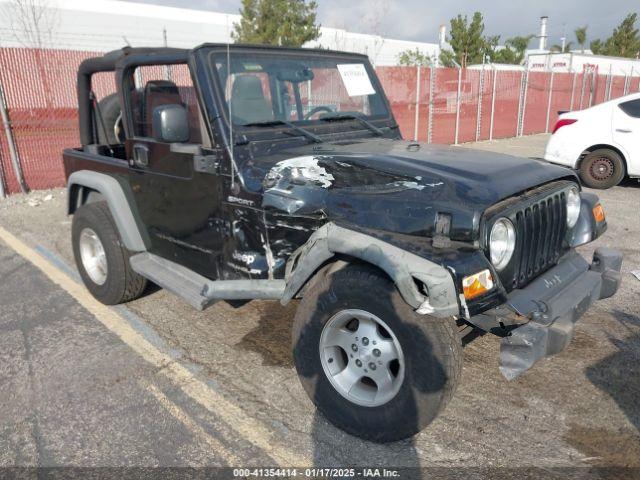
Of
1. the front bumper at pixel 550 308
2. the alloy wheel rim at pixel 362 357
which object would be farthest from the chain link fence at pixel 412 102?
the front bumper at pixel 550 308

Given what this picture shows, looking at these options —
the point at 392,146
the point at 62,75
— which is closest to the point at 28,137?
the point at 62,75

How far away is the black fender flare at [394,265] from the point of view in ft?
7.15

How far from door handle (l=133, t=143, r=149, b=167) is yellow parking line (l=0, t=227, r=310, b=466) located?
1.25 meters

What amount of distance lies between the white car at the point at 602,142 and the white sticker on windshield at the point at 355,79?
19.0 feet

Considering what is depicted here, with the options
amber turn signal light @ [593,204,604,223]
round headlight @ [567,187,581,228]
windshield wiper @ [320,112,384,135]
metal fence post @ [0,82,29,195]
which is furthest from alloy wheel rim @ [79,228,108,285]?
metal fence post @ [0,82,29,195]

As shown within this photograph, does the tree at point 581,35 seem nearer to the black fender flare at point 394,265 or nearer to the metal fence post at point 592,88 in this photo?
the metal fence post at point 592,88

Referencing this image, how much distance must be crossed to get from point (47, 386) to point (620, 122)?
8.62 m

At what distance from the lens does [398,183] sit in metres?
2.63

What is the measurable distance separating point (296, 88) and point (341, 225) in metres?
1.41

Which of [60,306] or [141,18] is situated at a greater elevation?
[141,18]

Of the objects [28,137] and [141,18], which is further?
[141,18]

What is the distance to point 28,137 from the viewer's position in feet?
28.9

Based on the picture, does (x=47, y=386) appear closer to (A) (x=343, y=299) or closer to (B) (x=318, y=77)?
(A) (x=343, y=299)

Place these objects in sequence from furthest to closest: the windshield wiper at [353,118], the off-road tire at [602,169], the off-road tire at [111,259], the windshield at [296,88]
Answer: the off-road tire at [602,169]
the off-road tire at [111,259]
the windshield wiper at [353,118]
the windshield at [296,88]
